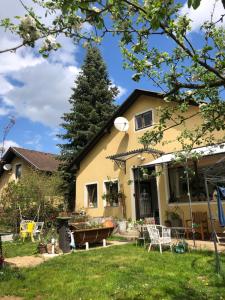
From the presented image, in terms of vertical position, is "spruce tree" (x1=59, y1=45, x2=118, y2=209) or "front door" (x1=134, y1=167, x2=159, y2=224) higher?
"spruce tree" (x1=59, y1=45, x2=118, y2=209)

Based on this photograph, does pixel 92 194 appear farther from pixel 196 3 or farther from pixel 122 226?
pixel 196 3

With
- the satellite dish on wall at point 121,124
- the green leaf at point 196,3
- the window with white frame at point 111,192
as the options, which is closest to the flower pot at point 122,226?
the window with white frame at point 111,192

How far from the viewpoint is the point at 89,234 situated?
14.3 metres

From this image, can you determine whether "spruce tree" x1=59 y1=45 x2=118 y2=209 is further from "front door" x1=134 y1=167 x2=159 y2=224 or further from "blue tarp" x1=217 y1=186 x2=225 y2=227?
"blue tarp" x1=217 y1=186 x2=225 y2=227

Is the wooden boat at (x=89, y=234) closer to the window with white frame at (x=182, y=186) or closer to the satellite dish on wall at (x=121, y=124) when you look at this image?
the window with white frame at (x=182, y=186)

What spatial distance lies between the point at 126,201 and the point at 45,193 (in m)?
6.13

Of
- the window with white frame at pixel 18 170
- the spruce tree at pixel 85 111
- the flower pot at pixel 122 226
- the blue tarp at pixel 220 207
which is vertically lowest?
the flower pot at pixel 122 226

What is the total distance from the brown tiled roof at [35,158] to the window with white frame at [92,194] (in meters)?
7.30

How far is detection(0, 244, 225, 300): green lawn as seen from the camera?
736cm

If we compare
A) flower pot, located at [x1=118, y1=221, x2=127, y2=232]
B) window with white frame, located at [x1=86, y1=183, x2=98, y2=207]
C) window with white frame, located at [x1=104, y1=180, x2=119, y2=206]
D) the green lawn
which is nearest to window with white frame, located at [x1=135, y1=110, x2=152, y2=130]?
window with white frame, located at [x1=104, y1=180, x2=119, y2=206]

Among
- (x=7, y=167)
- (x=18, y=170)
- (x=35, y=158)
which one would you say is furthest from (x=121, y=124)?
(x=7, y=167)

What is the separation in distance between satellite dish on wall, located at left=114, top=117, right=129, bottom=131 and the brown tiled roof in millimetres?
10843

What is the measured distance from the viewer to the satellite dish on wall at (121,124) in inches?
754

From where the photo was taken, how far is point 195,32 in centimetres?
741
